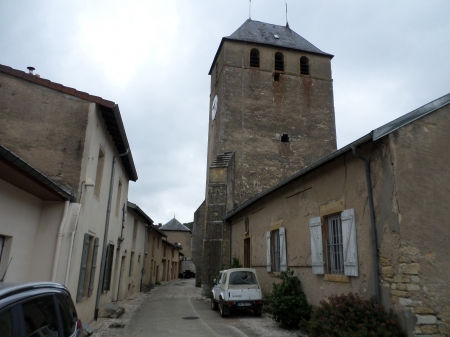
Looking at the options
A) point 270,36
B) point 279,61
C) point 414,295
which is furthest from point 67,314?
point 270,36

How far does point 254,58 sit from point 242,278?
15.6 metres

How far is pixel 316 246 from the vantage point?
8.56 metres

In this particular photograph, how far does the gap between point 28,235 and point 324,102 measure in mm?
19277

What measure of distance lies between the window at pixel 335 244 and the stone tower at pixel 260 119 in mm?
9596

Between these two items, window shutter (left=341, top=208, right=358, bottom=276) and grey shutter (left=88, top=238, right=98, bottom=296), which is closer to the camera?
window shutter (left=341, top=208, right=358, bottom=276)

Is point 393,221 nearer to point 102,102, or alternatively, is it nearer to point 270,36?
point 102,102

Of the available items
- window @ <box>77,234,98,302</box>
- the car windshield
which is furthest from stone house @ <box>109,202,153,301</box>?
the car windshield

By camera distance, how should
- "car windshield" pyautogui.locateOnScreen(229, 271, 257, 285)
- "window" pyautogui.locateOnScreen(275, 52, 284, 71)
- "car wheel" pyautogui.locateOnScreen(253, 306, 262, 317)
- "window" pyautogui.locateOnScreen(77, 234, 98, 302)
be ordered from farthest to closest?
"window" pyautogui.locateOnScreen(275, 52, 284, 71), "car windshield" pyautogui.locateOnScreen(229, 271, 257, 285), "car wheel" pyautogui.locateOnScreen(253, 306, 262, 317), "window" pyautogui.locateOnScreen(77, 234, 98, 302)

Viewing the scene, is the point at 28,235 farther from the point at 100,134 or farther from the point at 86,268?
the point at 100,134

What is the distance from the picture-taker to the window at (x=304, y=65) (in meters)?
23.2

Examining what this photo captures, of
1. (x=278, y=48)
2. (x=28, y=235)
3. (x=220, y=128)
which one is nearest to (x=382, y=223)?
(x=28, y=235)

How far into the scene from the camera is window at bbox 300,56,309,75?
76.1 ft

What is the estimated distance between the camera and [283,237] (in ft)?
34.8

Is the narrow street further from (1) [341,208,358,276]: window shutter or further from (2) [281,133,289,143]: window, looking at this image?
(2) [281,133,289,143]: window
